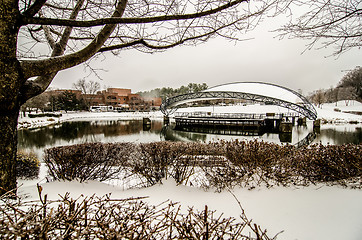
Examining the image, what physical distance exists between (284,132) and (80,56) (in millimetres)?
27904

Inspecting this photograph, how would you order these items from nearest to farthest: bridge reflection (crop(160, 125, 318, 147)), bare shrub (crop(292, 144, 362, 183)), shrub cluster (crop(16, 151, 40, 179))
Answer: bare shrub (crop(292, 144, 362, 183)) < shrub cluster (crop(16, 151, 40, 179)) < bridge reflection (crop(160, 125, 318, 147))

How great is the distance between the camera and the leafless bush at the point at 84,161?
5.05m

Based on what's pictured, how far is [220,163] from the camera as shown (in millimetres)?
4938

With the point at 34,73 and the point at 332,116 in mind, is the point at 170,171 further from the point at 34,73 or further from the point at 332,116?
the point at 332,116

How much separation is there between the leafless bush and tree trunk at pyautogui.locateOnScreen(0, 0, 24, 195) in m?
2.20

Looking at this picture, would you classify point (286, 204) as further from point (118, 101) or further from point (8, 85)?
point (118, 101)

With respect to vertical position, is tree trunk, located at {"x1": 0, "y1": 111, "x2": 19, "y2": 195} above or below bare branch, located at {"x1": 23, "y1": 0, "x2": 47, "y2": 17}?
Result: below

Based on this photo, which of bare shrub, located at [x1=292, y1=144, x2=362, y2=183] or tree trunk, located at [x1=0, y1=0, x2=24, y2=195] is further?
bare shrub, located at [x1=292, y1=144, x2=362, y2=183]

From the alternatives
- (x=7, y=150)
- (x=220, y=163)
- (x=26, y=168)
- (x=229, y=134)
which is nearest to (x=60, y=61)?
(x=7, y=150)

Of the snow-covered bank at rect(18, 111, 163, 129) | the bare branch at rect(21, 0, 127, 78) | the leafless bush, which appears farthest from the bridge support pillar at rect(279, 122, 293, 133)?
the snow-covered bank at rect(18, 111, 163, 129)

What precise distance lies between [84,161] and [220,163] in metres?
4.18

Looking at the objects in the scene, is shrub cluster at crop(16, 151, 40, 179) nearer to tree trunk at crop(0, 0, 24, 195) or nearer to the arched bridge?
tree trunk at crop(0, 0, 24, 195)

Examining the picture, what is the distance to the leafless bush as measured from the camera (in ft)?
16.6

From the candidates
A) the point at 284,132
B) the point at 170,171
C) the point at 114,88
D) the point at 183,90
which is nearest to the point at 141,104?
the point at 114,88
